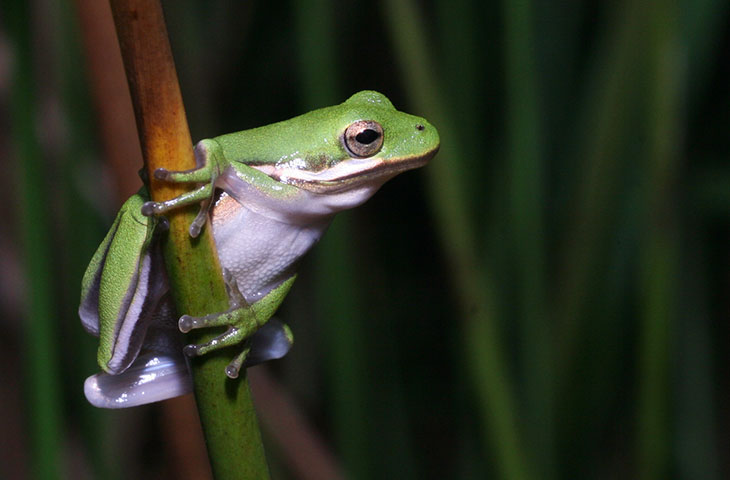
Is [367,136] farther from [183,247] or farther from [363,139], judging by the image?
[183,247]

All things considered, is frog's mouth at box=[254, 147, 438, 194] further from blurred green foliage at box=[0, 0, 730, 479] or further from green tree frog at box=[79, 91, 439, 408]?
blurred green foliage at box=[0, 0, 730, 479]

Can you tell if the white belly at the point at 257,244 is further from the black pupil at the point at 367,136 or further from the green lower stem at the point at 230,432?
the green lower stem at the point at 230,432

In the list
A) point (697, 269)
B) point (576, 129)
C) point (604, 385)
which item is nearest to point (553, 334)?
point (604, 385)

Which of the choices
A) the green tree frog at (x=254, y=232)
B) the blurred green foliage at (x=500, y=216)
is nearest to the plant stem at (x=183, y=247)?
the green tree frog at (x=254, y=232)

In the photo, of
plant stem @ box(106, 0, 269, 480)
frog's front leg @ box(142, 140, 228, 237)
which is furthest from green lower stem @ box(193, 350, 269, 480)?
frog's front leg @ box(142, 140, 228, 237)

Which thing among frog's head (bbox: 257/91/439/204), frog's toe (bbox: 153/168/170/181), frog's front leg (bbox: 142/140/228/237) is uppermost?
frog's toe (bbox: 153/168/170/181)

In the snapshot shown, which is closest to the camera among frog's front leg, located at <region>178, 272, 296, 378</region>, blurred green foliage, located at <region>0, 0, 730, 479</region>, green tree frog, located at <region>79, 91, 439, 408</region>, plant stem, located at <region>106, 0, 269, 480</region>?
plant stem, located at <region>106, 0, 269, 480</region>

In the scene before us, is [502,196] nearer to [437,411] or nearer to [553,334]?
[553,334]
